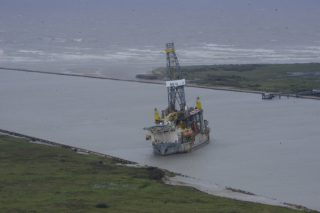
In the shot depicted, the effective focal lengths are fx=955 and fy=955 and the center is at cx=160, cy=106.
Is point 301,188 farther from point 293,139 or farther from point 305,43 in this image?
point 305,43

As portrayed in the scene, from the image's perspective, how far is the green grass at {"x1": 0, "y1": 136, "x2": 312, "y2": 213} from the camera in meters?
33.4

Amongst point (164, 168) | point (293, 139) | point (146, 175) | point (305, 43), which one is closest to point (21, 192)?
point (146, 175)

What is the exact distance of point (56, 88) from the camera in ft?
242

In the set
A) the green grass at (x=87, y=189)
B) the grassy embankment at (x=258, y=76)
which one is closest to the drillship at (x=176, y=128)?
the green grass at (x=87, y=189)

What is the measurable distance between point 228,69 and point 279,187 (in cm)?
4524

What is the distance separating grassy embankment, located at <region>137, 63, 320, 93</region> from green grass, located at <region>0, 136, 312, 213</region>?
28.5 m

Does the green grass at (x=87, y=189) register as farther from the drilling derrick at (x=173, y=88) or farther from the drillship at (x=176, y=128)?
the drilling derrick at (x=173, y=88)

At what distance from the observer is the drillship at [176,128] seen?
4703 cm

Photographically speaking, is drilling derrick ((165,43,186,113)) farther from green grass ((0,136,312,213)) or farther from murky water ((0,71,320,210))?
green grass ((0,136,312,213))

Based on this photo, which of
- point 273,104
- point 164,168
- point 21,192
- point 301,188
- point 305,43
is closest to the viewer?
point 21,192

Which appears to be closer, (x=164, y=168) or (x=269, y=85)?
(x=164, y=168)

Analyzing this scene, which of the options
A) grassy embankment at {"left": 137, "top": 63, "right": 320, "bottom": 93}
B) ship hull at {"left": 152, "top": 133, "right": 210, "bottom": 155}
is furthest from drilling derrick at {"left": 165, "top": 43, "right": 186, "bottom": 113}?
grassy embankment at {"left": 137, "top": 63, "right": 320, "bottom": 93}

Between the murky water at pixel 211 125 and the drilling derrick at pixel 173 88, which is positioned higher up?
the drilling derrick at pixel 173 88

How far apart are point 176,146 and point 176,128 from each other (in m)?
1.12
